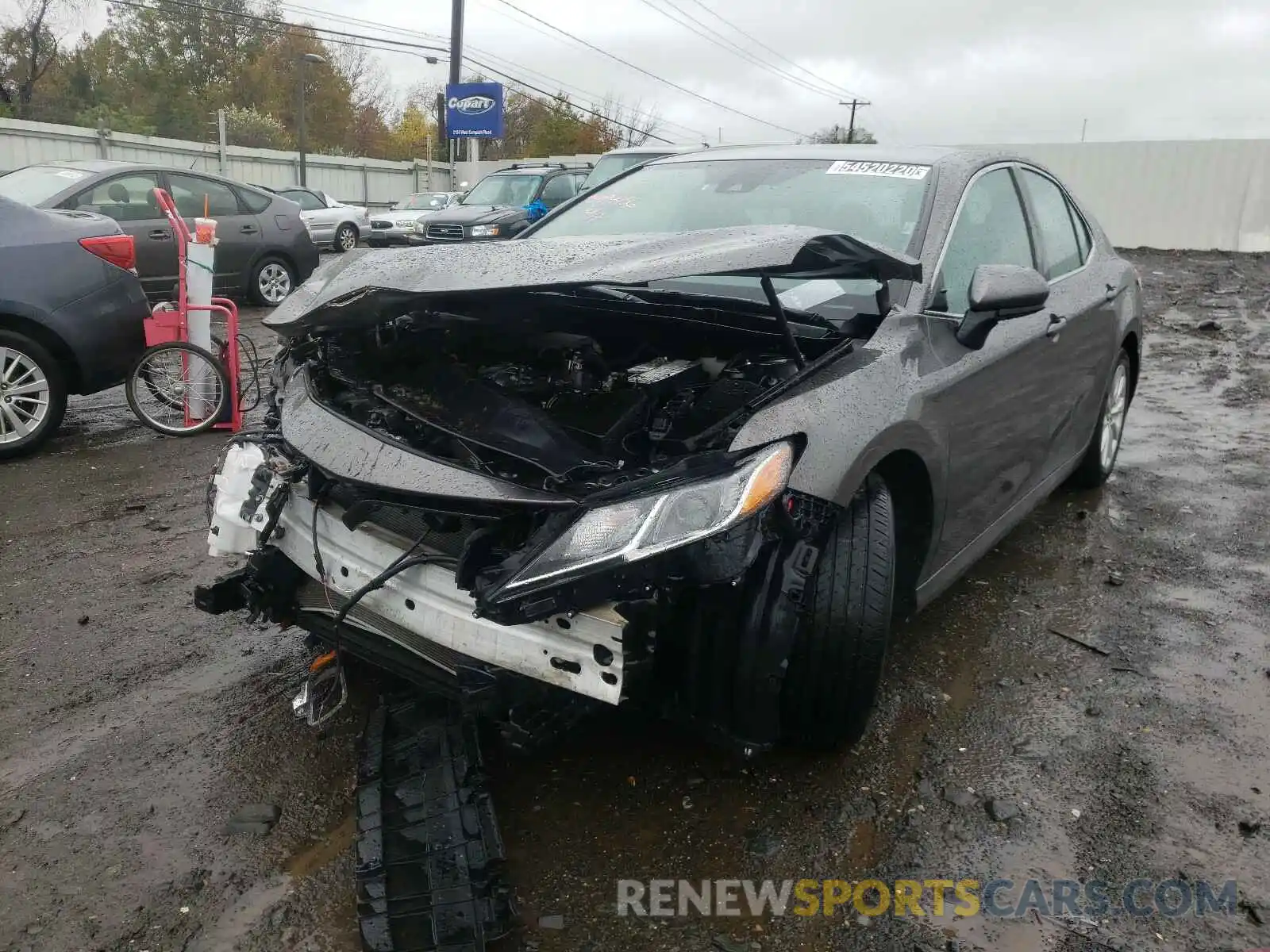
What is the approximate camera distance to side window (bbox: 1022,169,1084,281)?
12.8 ft

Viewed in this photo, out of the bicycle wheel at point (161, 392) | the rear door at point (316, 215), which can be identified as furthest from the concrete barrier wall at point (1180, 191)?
the bicycle wheel at point (161, 392)

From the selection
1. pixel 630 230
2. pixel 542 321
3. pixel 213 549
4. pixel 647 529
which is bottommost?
pixel 213 549

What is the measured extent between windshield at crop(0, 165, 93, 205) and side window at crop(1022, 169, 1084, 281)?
26.7 ft

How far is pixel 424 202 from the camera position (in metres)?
22.1

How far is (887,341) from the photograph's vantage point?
2674 millimetres

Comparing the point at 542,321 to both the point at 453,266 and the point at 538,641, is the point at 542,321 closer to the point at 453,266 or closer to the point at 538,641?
the point at 453,266

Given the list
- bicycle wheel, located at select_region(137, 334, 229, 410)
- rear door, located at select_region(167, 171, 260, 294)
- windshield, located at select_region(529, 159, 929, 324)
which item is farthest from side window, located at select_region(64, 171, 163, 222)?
windshield, located at select_region(529, 159, 929, 324)

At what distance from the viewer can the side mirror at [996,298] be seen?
2783 mm

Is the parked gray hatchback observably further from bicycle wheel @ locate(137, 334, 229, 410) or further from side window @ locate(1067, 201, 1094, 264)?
side window @ locate(1067, 201, 1094, 264)

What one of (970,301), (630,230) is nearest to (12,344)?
(630,230)

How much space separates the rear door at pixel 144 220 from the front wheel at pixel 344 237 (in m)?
9.93

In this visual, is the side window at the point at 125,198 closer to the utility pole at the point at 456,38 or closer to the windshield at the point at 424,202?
the windshield at the point at 424,202

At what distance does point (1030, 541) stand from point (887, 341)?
7.11ft

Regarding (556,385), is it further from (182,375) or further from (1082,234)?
(182,375)
